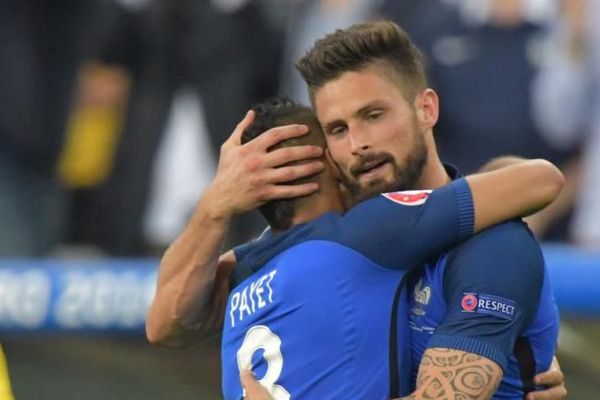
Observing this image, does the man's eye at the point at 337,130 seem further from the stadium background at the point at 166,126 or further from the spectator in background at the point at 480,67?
the spectator in background at the point at 480,67

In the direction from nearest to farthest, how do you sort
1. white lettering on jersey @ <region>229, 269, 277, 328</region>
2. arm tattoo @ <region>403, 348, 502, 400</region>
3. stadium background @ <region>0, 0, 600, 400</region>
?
arm tattoo @ <region>403, 348, 502, 400</region>, white lettering on jersey @ <region>229, 269, 277, 328</region>, stadium background @ <region>0, 0, 600, 400</region>

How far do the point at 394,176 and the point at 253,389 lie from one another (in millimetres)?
589

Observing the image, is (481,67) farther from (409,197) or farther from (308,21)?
(409,197)

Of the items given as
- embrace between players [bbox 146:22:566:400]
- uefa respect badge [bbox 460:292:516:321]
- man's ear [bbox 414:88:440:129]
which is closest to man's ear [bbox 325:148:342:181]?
embrace between players [bbox 146:22:566:400]

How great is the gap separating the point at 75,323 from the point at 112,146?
1176 millimetres

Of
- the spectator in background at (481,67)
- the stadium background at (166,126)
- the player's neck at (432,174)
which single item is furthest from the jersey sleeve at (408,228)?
A: the spectator in background at (481,67)

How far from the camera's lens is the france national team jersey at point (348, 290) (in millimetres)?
3586

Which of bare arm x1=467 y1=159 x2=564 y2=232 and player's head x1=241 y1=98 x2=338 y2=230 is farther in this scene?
player's head x1=241 y1=98 x2=338 y2=230

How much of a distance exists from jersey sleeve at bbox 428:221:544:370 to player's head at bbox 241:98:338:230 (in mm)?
396

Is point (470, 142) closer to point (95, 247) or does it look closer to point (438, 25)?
point (438, 25)

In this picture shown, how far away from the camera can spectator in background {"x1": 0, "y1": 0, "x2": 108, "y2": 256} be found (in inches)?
297

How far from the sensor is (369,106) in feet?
12.4

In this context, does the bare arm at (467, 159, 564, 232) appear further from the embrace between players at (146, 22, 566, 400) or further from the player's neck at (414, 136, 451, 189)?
the player's neck at (414, 136, 451, 189)

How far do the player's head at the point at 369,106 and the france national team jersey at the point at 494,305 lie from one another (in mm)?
274
